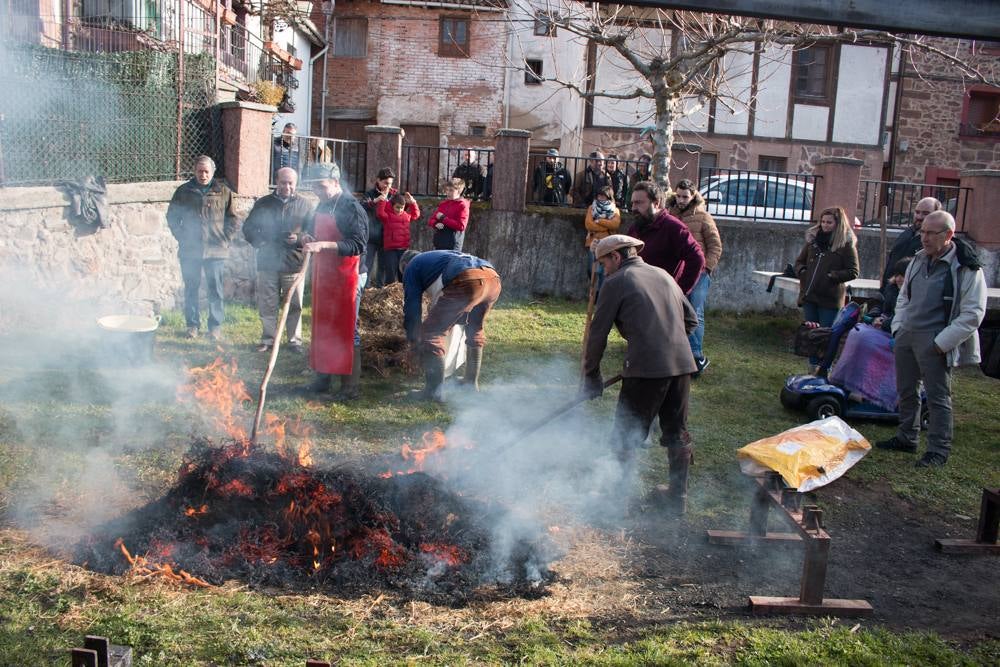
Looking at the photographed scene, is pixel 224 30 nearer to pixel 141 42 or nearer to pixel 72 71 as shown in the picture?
pixel 141 42

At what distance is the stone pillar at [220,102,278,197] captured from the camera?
1137cm

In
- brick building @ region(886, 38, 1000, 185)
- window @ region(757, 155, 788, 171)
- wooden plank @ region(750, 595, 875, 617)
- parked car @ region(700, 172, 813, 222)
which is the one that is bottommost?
wooden plank @ region(750, 595, 875, 617)

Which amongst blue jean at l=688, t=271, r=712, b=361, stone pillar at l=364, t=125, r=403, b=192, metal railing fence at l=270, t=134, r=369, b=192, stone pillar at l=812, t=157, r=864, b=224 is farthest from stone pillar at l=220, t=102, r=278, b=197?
stone pillar at l=812, t=157, r=864, b=224

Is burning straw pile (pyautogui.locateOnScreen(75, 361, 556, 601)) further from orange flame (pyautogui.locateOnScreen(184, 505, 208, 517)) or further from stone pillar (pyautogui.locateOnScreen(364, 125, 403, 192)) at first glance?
stone pillar (pyautogui.locateOnScreen(364, 125, 403, 192))

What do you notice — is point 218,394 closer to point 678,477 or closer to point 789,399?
point 678,477

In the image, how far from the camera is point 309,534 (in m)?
4.60

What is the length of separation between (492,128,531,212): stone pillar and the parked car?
323 cm

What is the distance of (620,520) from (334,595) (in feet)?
6.83

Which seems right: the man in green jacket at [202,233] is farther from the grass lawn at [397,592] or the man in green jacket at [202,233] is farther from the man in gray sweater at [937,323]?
the man in gray sweater at [937,323]

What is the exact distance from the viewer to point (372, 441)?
670 centimetres

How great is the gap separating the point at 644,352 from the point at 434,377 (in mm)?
2852

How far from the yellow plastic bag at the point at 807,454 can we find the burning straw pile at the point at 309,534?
1455 mm

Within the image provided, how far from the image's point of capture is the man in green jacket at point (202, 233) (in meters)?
9.12

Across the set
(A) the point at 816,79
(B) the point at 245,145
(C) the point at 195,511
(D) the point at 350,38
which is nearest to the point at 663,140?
(B) the point at 245,145
